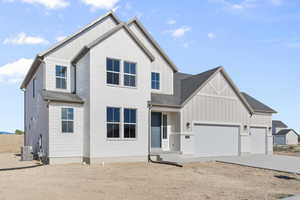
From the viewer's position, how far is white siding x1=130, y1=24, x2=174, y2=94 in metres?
20.1

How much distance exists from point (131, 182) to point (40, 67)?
38.3 feet

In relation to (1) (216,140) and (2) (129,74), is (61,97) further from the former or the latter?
(1) (216,140)

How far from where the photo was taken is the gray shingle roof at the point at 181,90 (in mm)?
18522

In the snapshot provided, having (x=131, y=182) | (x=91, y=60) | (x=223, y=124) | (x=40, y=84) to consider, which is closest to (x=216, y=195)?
(x=131, y=182)

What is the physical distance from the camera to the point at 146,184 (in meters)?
10.0

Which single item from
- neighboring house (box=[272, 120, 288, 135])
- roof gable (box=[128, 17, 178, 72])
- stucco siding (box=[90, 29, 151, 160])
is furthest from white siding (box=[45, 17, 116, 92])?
neighboring house (box=[272, 120, 288, 135])

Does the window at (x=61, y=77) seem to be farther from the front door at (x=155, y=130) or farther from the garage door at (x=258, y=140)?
the garage door at (x=258, y=140)

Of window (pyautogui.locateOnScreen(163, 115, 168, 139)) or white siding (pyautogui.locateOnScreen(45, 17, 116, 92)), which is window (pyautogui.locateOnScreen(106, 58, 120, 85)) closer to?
white siding (pyautogui.locateOnScreen(45, 17, 116, 92))

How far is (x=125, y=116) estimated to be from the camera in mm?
16734

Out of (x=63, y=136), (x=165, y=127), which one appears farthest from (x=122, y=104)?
(x=165, y=127)

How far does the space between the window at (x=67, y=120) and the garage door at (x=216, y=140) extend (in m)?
8.07

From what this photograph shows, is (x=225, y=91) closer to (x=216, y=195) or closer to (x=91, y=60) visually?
(x=91, y=60)

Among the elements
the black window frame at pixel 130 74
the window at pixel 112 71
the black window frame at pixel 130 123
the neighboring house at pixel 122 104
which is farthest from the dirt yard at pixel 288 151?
the window at pixel 112 71

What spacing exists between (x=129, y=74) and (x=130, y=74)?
0.07 meters
